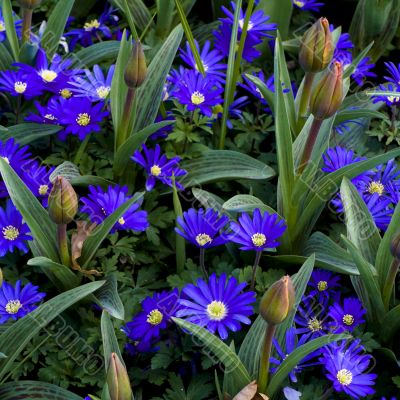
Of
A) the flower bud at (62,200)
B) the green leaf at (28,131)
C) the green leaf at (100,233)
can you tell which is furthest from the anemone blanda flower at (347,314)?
the green leaf at (28,131)

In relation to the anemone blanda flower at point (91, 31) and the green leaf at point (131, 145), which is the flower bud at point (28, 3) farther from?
the green leaf at point (131, 145)

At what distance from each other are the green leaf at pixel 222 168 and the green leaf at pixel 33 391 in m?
0.66

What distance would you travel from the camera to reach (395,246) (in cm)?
154

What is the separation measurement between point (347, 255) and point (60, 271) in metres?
0.69

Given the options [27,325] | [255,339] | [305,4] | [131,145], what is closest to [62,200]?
[27,325]

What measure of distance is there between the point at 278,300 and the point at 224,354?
0.21 m

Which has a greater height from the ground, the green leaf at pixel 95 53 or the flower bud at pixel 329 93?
the flower bud at pixel 329 93

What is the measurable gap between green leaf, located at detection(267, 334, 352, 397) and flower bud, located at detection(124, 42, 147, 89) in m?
0.76

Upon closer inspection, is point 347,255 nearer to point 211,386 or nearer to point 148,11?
point 211,386

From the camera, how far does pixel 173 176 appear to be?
1809mm

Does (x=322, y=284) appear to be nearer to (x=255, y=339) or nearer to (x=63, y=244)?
(x=255, y=339)

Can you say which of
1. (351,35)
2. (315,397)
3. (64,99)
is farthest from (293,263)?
(351,35)

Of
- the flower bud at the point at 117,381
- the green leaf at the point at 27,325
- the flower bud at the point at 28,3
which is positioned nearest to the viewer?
the flower bud at the point at 117,381

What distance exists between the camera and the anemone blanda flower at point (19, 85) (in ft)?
6.47
